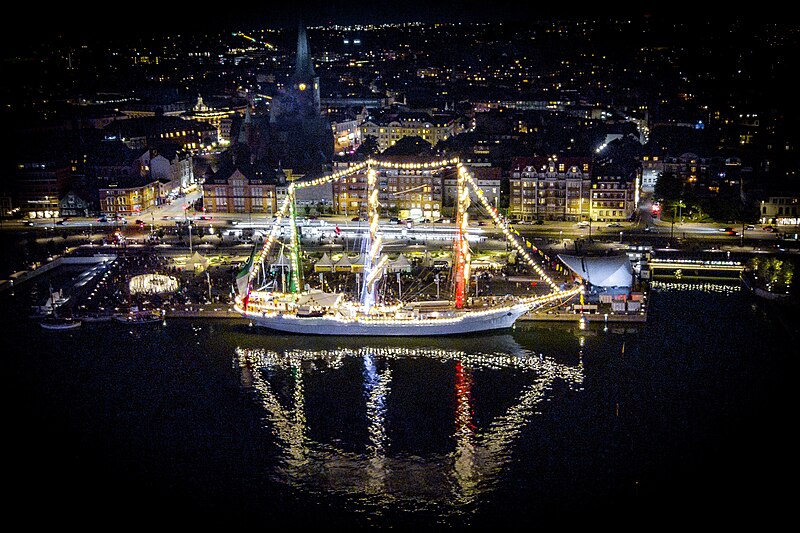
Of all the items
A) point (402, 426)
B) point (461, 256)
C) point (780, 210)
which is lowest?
point (402, 426)

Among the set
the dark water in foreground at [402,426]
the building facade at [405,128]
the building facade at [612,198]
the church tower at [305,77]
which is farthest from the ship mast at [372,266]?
the building facade at [405,128]

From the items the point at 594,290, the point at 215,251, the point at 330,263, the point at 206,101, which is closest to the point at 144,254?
the point at 215,251

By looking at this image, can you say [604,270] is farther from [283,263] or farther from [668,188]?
[668,188]

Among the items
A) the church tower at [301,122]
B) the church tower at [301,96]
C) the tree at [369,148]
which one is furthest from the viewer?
the church tower at [301,96]

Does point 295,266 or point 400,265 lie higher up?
point 295,266

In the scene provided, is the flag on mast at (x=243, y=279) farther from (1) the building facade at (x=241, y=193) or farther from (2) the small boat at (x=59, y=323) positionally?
(1) the building facade at (x=241, y=193)

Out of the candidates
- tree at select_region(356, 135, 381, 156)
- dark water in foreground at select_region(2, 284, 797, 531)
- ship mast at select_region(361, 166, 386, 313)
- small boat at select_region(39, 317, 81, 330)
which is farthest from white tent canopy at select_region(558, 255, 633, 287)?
tree at select_region(356, 135, 381, 156)

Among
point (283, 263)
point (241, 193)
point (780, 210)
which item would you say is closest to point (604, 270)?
point (283, 263)
